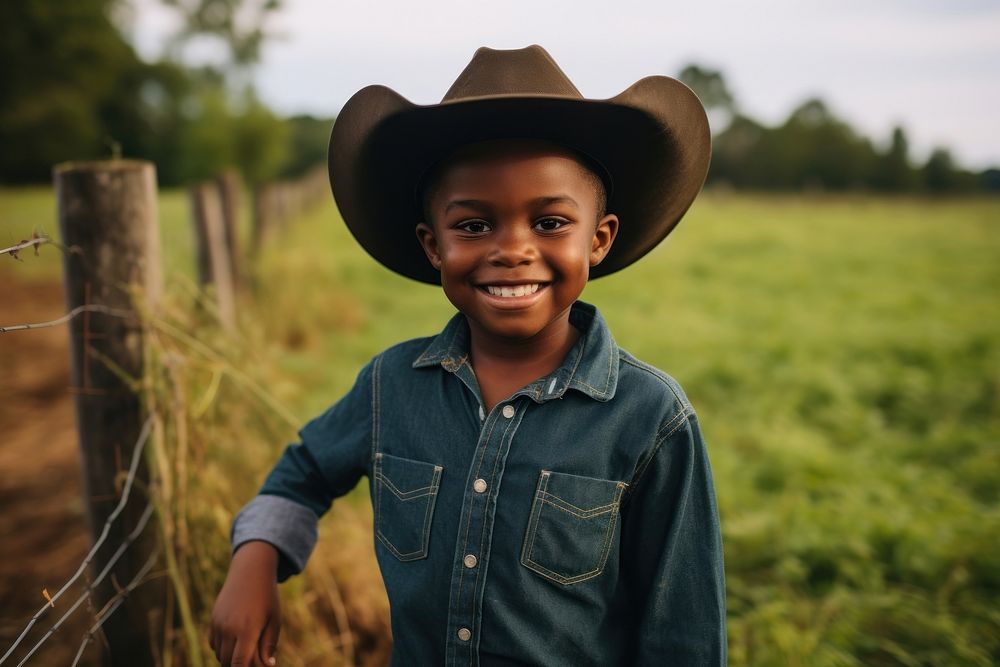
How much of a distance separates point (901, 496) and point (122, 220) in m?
4.09

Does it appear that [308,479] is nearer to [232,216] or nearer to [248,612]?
[248,612]

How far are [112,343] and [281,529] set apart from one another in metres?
0.87

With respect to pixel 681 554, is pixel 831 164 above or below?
above

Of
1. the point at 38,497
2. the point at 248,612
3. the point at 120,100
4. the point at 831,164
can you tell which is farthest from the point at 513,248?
the point at 831,164

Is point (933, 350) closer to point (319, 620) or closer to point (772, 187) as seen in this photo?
point (319, 620)

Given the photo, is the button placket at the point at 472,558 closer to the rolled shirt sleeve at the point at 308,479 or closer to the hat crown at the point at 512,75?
the rolled shirt sleeve at the point at 308,479

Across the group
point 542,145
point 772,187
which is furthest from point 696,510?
point 772,187

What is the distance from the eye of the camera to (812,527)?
10.9 ft

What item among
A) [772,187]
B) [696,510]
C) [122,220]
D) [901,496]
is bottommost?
[901,496]

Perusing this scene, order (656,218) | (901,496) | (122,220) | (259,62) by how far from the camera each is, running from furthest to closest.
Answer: (259,62), (901,496), (122,220), (656,218)

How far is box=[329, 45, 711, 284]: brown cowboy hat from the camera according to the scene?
4.46ft

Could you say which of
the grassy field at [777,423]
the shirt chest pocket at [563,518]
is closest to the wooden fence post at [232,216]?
the grassy field at [777,423]

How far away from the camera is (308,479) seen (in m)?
1.71

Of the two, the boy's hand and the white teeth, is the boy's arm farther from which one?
the boy's hand
